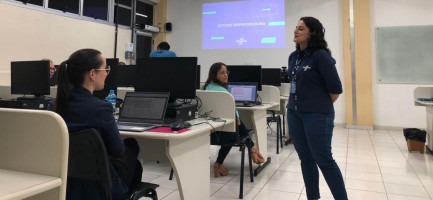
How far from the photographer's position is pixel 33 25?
4.93 meters

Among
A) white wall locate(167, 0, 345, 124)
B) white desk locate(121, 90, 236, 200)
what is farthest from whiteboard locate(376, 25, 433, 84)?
white desk locate(121, 90, 236, 200)

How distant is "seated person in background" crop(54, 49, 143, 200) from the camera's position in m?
1.34

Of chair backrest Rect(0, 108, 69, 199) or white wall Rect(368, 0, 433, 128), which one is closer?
chair backrest Rect(0, 108, 69, 199)

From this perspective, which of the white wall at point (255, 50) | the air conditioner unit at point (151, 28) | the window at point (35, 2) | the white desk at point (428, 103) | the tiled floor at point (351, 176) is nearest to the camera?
the tiled floor at point (351, 176)

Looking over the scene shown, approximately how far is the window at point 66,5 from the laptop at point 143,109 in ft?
13.5

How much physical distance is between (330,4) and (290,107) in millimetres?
5018

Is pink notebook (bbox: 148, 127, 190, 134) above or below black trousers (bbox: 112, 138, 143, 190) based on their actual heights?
above

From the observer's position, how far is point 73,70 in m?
1.46

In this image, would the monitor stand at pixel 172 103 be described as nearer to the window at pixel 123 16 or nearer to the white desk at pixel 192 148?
the white desk at pixel 192 148

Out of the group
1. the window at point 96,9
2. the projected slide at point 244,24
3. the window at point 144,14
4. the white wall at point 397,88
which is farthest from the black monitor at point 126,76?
the white wall at point 397,88

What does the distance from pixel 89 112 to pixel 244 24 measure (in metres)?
6.22

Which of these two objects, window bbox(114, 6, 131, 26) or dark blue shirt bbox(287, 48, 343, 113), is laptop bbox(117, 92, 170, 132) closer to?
dark blue shirt bbox(287, 48, 343, 113)

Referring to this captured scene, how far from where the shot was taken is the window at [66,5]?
535cm

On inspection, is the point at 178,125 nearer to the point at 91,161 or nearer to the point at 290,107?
the point at 91,161
